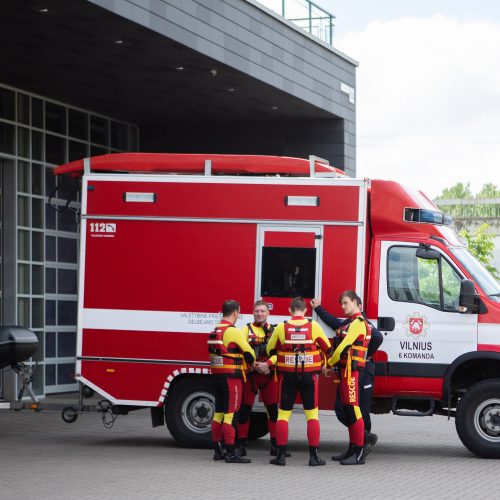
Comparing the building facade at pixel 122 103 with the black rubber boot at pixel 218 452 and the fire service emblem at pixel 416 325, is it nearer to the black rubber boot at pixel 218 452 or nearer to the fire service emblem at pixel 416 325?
the black rubber boot at pixel 218 452

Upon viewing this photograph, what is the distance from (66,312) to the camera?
21.5 metres

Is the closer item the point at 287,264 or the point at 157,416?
the point at 287,264

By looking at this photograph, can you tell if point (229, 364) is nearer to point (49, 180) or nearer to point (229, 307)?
point (229, 307)

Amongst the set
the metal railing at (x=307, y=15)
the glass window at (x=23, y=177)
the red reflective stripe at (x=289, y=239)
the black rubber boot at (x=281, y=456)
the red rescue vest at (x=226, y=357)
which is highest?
the metal railing at (x=307, y=15)

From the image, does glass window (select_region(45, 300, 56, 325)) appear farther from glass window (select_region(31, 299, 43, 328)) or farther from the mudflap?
the mudflap

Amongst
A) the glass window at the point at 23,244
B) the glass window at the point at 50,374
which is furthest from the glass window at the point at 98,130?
the glass window at the point at 50,374

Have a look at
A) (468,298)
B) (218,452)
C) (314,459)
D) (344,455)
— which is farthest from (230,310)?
(468,298)

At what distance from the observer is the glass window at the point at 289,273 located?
12820 mm

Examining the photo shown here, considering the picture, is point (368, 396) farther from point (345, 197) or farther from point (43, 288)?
point (43, 288)

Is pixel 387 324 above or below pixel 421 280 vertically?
→ below

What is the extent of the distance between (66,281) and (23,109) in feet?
10.9

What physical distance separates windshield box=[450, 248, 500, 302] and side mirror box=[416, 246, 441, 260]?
22 centimetres

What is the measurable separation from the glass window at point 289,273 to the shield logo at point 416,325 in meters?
1.11

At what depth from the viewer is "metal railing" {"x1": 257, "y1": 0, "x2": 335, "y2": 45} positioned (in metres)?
20.4
